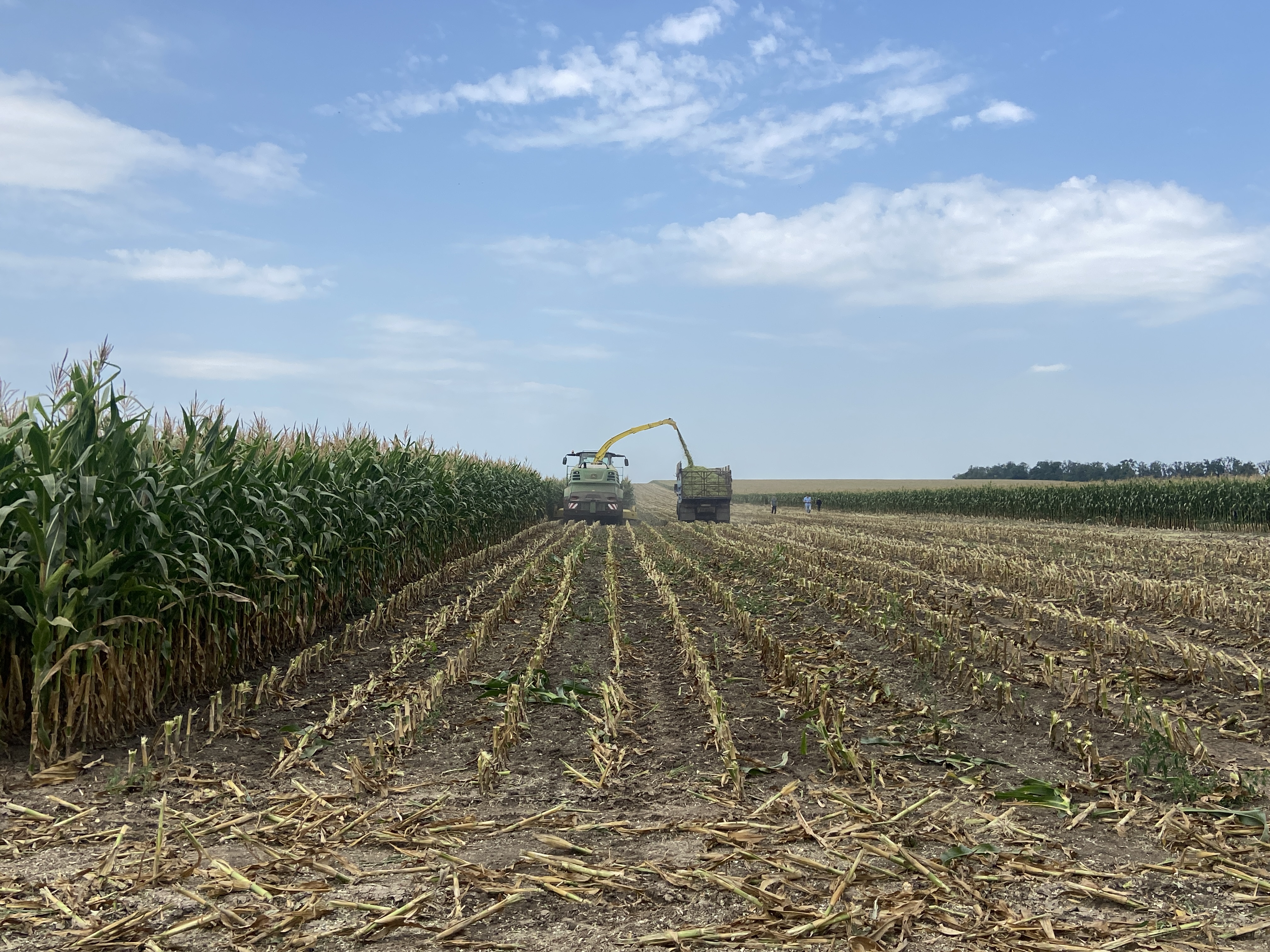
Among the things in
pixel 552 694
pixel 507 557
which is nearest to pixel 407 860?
pixel 552 694

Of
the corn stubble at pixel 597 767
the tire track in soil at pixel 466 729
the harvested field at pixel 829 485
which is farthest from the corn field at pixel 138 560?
the harvested field at pixel 829 485

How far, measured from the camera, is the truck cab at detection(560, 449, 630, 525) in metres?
35.8

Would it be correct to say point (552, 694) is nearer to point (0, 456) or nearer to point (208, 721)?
point (208, 721)

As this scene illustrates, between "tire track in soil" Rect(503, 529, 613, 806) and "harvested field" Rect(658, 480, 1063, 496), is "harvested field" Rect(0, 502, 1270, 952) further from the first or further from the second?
"harvested field" Rect(658, 480, 1063, 496)

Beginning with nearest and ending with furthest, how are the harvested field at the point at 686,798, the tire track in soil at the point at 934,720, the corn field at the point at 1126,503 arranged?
the harvested field at the point at 686,798, the tire track in soil at the point at 934,720, the corn field at the point at 1126,503

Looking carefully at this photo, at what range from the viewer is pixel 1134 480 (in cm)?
3738

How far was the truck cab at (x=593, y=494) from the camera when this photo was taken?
118 ft

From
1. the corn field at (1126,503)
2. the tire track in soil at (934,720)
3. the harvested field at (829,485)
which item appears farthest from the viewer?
the harvested field at (829,485)

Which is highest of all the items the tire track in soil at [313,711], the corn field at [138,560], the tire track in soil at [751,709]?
the corn field at [138,560]

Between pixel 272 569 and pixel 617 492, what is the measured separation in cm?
2774

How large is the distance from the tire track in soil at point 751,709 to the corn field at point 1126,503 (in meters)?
29.1

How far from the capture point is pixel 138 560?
6.28 m

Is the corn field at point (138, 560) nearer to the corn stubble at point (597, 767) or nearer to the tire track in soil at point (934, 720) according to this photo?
the corn stubble at point (597, 767)

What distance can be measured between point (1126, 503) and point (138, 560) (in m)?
39.5
